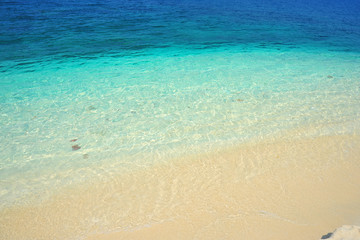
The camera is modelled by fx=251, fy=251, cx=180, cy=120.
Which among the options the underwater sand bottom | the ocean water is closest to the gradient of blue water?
the ocean water

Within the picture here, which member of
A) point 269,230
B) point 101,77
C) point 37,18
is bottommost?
point 269,230

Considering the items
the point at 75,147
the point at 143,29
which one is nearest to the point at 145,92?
the point at 75,147

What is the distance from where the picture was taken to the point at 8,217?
2.66 metres

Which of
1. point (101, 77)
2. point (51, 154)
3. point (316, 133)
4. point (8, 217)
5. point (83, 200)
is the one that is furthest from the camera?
point (101, 77)

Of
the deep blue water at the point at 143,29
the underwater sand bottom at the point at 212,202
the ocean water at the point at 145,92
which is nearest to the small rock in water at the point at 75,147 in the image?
the ocean water at the point at 145,92

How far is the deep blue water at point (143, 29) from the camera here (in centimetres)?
839

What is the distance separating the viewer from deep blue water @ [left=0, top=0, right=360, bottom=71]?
330 inches

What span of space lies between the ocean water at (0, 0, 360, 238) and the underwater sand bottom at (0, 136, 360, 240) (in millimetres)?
276

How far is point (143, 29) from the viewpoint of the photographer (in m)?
10.7

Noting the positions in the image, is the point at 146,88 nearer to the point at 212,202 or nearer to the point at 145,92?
the point at 145,92

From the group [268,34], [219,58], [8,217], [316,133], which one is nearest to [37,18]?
[219,58]

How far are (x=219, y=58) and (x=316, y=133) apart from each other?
4456mm

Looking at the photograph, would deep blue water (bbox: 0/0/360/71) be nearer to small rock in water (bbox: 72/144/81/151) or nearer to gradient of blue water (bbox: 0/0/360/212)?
gradient of blue water (bbox: 0/0/360/212)

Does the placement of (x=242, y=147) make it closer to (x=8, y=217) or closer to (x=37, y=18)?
(x=8, y=217)
